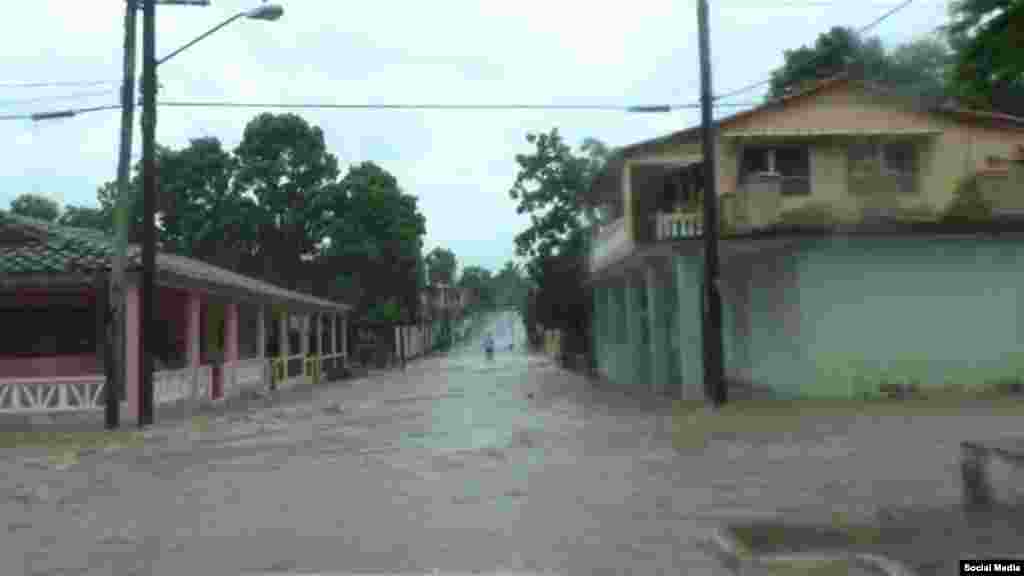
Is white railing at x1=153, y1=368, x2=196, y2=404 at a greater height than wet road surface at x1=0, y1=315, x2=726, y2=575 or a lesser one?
greater

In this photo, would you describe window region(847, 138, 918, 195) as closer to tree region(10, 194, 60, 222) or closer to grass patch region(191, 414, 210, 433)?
grass patch region(191, 414, 210, 433)

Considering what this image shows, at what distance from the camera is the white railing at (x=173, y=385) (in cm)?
2638

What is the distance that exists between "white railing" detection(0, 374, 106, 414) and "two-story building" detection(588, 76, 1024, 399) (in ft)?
40.5

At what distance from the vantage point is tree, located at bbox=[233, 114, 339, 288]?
50375 mm

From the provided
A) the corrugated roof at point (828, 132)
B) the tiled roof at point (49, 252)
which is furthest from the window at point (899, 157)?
the tiled roof at point (49, 252)

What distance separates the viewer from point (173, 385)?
2748 centimetres

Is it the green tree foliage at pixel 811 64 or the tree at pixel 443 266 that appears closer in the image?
the green tree foliage at pixel 811 64

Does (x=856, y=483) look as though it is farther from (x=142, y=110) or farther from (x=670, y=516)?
(x=142, y=110)

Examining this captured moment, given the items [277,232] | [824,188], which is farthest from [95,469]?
[277,232]

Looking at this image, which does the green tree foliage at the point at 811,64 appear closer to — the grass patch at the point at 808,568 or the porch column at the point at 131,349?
the porch column at the point at 131,349

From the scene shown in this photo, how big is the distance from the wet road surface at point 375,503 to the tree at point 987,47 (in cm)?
437

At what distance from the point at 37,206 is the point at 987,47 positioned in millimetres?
70417

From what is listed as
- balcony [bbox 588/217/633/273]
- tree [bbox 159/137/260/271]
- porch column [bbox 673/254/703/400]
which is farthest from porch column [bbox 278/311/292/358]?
porch column [bbox 673/254/703/400]

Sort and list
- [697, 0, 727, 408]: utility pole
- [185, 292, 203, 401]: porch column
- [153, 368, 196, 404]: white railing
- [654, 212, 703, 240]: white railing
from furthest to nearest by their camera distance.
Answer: [185, 292, 203, 401]: porch column, [654, 212, 703, 240]: white railing, [153, 368, 196, 404]: white railing, [697, 0, 727, 408]: utility pole
